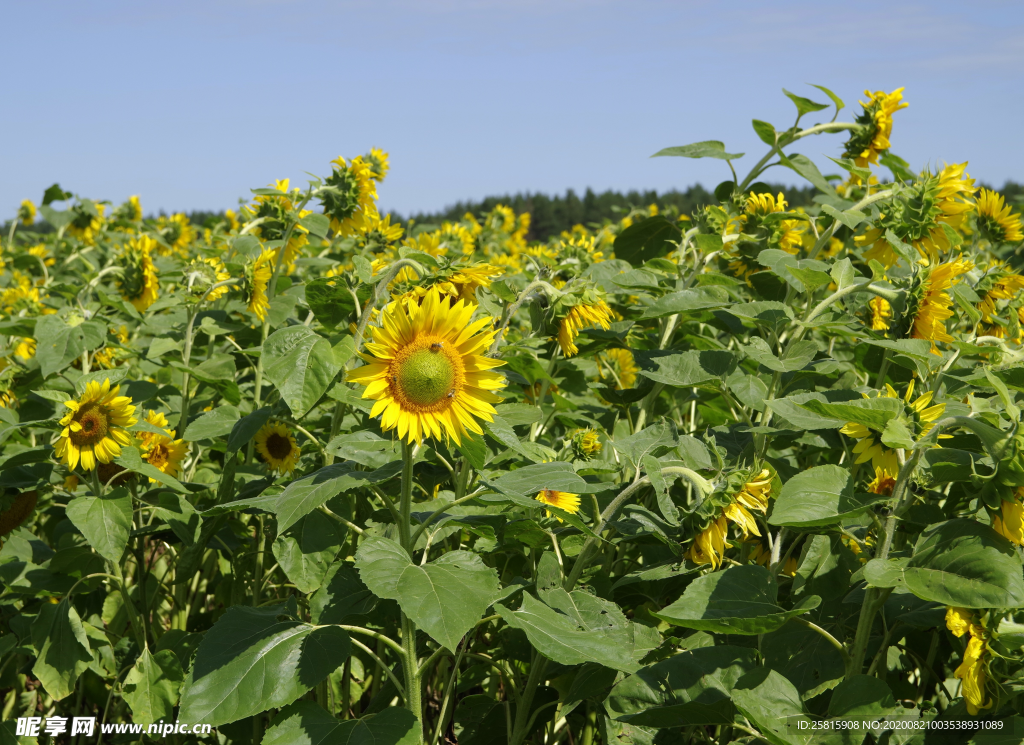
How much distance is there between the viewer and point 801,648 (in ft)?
6.02

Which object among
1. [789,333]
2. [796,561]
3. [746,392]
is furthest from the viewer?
[789,333]

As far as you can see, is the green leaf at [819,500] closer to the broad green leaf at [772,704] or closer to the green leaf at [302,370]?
the broad green leaf at [772,704]

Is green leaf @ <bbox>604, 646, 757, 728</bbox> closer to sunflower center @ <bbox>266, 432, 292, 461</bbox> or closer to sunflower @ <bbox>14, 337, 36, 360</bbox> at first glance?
sunflower center @ <bbox>266, 432, 292, 461</bbox>

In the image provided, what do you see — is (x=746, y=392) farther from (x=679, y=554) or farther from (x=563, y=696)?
(x=563, y=696)

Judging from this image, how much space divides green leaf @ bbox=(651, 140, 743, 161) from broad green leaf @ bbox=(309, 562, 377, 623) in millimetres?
1803

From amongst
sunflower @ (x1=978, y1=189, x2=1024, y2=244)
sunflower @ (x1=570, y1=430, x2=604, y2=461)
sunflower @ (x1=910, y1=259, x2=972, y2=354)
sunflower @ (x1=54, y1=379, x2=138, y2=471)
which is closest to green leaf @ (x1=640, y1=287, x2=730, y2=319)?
sunflower @ (x1=570, y1=430, x2=604, y2=461)

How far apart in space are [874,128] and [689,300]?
122 centimetres

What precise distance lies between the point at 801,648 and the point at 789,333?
2.99ft

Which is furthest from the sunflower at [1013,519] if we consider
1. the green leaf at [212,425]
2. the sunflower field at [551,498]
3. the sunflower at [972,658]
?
the green leaf at [212,425]

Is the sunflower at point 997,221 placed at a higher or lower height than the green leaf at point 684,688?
higher

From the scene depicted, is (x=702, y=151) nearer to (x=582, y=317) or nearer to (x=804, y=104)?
(x=804, y=104)

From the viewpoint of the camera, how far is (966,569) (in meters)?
1.44

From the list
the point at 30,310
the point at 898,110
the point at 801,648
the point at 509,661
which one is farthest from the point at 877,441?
the point at 30,310

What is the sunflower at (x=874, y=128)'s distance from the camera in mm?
2748
